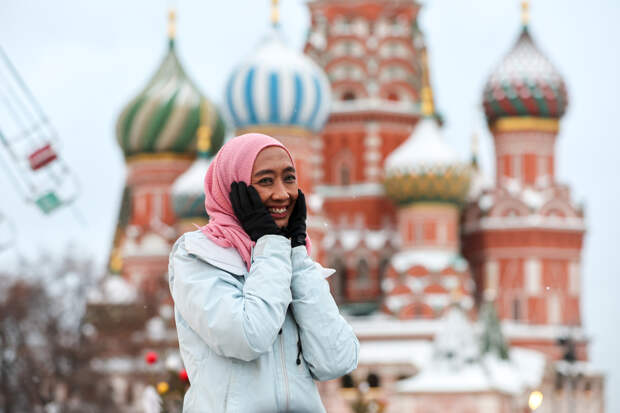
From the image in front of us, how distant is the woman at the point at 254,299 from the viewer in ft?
11.7

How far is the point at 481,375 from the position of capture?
2858cm

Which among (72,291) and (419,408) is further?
(72,291)

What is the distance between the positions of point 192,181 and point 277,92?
3119mm

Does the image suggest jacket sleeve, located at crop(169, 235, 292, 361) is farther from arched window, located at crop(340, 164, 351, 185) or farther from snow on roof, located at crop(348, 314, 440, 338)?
arched window, located at crop(340, 164, 351, 185)

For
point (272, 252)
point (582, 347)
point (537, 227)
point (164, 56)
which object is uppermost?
point (272, 252)

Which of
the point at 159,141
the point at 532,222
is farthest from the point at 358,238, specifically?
the point at 159,141

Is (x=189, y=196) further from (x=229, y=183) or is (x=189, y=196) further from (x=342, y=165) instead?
(x=229, y=183)

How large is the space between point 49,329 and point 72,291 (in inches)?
72.0

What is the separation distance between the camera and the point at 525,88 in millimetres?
35312

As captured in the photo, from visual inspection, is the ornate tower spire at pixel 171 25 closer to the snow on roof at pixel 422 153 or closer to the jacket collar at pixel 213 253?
the snow on roof at pixel 422 153

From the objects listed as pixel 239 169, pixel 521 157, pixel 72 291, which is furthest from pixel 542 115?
pixel 239 169

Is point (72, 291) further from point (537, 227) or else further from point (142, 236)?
point (537, 227)

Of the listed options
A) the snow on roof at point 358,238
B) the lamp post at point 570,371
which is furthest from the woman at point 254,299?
the snow on roof at point 358,238

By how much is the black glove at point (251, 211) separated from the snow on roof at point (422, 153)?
2941 cm
